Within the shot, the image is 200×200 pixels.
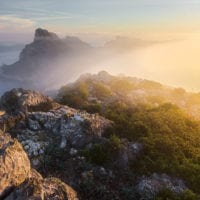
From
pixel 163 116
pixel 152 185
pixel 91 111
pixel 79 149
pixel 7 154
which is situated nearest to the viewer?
pixel 7 154

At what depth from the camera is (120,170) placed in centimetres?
2081

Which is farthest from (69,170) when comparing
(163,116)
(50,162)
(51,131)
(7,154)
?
(163,116)

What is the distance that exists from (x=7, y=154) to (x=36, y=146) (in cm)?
740

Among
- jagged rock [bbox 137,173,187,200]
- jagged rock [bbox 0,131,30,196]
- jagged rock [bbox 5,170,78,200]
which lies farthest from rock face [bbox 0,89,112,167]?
jagged rock [bbox 5,170,78,200]

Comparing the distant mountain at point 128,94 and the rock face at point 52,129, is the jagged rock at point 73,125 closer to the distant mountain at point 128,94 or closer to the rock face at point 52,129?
the rock face at point 52,129

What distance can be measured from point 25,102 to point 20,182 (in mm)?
14808

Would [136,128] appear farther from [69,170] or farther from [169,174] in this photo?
[69,170]

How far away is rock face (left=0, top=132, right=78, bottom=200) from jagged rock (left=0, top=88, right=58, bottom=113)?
12412 mm

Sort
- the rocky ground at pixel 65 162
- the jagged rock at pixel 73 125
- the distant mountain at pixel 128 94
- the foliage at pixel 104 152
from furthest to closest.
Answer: the distant mountain at pixel 128 94 → the jagged rock at pixel 73 125 → the foliage at pixel 104 152 → the rocky ground at pixel 65 162

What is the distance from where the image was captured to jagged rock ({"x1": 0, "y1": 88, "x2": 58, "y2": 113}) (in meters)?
28.1

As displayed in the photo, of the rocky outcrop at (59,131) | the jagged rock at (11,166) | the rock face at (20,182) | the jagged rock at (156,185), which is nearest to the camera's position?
the rock face at (20,182)

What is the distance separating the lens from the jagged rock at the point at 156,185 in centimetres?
1890

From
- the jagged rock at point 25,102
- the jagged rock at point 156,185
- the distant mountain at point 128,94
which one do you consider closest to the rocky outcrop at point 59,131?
the jagged rock at point 25,102

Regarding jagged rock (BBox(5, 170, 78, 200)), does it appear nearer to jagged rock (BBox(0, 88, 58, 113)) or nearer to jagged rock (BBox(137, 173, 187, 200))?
jagged rock (BBox(137, 173, 187, 200))
